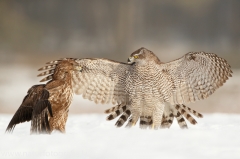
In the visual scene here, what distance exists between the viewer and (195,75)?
6.12m

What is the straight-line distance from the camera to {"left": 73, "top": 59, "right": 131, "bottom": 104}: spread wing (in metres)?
6.24

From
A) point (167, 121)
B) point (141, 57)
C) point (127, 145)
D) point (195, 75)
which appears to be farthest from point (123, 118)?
point (127, 145)

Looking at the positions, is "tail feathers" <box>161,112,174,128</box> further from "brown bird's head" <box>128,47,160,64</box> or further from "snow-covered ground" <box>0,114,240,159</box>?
"snow-covered ground" <box>0,114,240,159</box>

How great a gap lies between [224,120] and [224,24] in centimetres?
1207

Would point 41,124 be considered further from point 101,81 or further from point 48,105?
point 101,81

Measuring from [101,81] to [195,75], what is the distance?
1177 mm

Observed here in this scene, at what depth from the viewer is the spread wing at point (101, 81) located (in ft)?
20.5

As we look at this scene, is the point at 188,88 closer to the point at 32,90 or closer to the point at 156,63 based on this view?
the point at 156,63

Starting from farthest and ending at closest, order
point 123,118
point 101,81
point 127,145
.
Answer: point 101,81 → point 123,118 → point 127,145

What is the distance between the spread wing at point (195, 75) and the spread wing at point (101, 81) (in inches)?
24.9

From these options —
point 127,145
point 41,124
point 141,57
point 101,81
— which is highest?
point 141,57

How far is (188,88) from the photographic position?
614cm

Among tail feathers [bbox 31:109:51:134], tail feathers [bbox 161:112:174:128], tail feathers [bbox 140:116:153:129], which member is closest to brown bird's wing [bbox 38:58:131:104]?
tail feathers [bbox 140:116:153:129]

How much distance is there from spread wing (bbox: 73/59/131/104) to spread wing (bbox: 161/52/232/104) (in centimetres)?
63
